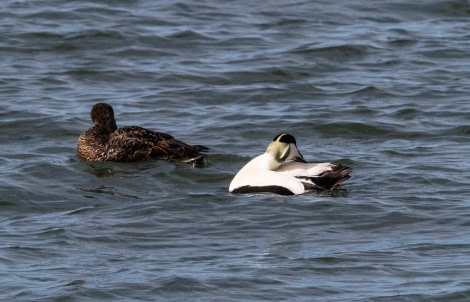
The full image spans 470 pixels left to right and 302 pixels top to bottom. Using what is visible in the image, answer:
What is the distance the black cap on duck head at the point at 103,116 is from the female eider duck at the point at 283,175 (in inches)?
108

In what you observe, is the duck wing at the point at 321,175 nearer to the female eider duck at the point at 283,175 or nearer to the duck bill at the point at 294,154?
the female eider duck at the point at 283,175

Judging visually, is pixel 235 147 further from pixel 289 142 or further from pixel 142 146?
pixel 289 142

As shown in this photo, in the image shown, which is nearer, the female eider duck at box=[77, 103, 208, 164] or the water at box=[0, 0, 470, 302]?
the water at box=[0, 0, 470, 302]

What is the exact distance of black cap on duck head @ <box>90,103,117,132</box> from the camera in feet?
44.4

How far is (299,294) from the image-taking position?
26.5ft

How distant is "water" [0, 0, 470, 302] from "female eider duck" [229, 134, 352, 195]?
0.39 feet

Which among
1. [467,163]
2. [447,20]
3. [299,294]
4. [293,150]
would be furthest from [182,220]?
[447,20]

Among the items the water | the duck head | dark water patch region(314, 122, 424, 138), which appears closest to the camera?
the water

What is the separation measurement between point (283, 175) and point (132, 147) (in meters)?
2.31

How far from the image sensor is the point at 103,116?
13562 millimetres

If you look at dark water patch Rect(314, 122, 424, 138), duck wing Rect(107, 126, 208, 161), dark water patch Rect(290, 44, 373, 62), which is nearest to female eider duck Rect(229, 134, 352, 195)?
duck wing Rect(107, 126, 208, 161)

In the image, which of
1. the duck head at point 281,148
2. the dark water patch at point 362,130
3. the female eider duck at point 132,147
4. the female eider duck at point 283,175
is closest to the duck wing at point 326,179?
the female eider duck at point 283,175

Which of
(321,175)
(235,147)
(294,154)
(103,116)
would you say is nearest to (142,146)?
(103,116)

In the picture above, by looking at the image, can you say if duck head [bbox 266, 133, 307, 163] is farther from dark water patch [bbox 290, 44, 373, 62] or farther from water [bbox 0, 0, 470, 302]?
dark water patch [bbox 290, 44, 373, 62]
